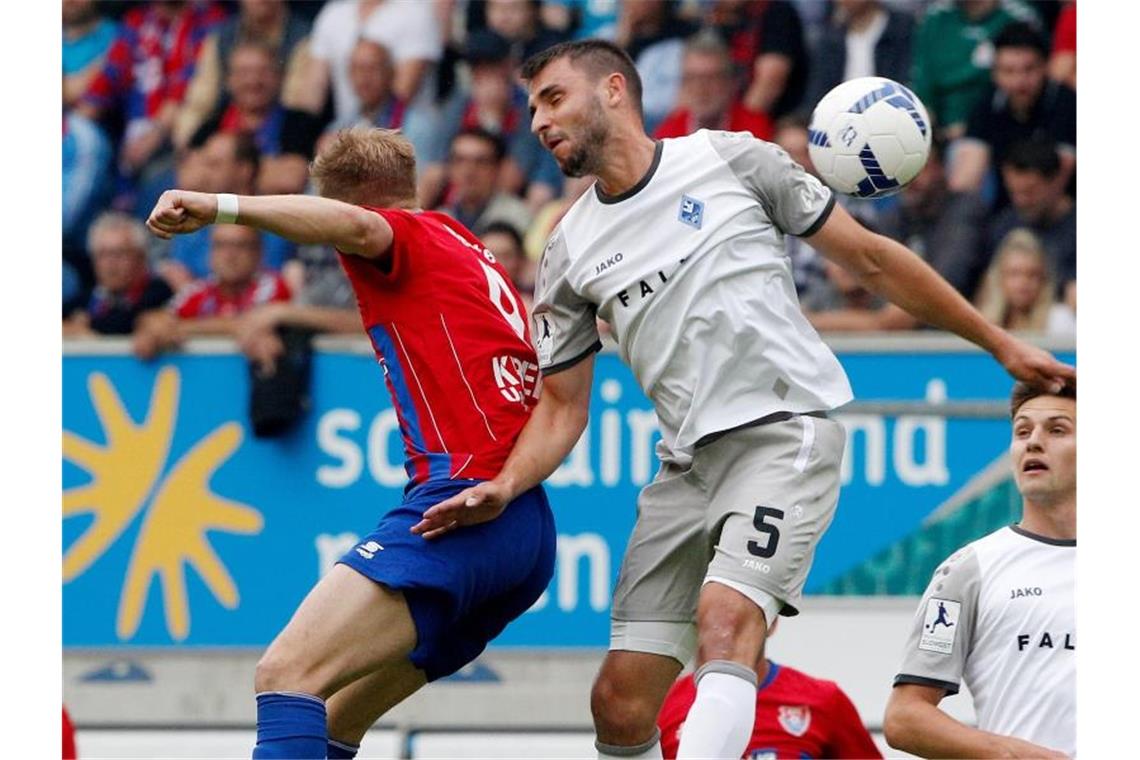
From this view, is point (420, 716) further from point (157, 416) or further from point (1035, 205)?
point (1035, 205)

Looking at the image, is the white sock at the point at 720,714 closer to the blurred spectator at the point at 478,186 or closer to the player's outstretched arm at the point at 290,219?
the player's outstretched arm at the point at 290,219

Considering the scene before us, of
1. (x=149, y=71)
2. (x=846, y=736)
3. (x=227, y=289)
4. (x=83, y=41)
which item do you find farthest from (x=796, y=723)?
(x=83, y=41)

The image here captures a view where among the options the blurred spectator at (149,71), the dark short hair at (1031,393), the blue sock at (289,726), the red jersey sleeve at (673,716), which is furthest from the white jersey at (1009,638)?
the blurred spectator at (149,71)

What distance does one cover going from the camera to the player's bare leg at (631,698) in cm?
623

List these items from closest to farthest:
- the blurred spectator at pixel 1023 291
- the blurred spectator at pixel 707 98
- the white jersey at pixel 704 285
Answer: the white jersey at pixel 704 285 < the blurred spectator at pixel 1023 291 < the blurred spectator at pixel 707 98

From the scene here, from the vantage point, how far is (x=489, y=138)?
11.0m

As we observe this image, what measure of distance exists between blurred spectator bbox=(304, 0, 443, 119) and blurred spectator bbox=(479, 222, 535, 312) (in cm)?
147

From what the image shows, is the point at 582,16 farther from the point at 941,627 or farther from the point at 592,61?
the point at 941,627

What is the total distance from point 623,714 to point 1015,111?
17.8 feet

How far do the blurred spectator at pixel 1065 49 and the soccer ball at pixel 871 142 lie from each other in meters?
4.31

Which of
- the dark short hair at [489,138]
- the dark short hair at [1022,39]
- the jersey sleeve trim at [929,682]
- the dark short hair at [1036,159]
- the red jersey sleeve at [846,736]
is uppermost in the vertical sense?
the dark short hair at [1022,39]

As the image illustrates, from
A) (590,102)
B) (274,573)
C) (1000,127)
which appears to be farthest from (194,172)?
(590,102)

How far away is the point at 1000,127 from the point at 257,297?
13.4ft

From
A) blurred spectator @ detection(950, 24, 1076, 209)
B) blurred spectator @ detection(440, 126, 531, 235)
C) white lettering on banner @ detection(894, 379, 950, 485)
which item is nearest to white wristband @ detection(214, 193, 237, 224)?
white lettering on banner @ detection(894, 379, 950, 485)
